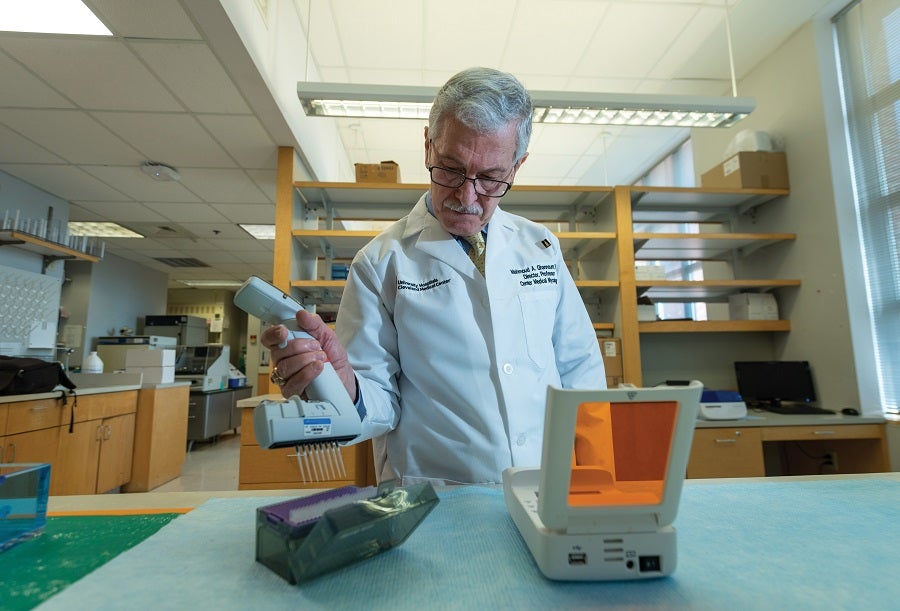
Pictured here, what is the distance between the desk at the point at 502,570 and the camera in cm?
48

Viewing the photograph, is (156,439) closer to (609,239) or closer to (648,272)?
(609,239)

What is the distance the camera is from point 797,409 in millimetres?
2842

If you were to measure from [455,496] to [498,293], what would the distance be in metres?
0.50

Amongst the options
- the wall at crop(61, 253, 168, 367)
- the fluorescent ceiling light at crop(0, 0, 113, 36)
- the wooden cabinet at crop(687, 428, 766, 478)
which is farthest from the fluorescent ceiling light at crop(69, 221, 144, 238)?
the wooden cabinet at crop(687, 428, 766, 478)

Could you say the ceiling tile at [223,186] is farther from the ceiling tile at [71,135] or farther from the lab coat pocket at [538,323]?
the lab coat pocket at [538,323]

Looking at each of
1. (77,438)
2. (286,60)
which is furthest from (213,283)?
(286,60)

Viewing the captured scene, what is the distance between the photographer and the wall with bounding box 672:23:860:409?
9.41ft

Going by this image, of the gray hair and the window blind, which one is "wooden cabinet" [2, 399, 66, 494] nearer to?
the gray hair

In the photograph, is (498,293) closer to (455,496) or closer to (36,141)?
(455,496)

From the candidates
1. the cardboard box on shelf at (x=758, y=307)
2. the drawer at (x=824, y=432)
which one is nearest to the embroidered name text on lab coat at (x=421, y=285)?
the drawer at (x=824, y=432)

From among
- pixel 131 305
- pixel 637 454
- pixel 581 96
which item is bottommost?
pixel 637 454

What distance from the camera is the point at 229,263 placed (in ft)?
→ 23.6

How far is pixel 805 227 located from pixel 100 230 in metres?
6.93

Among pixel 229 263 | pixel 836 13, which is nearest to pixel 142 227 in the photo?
pixel 229 263
